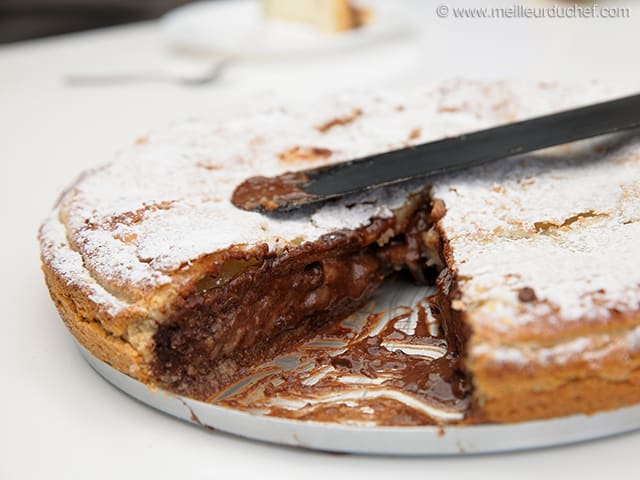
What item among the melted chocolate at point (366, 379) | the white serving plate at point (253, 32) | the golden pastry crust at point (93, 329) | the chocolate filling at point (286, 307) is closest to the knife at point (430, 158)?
the chocolate filling at point (286, 307)

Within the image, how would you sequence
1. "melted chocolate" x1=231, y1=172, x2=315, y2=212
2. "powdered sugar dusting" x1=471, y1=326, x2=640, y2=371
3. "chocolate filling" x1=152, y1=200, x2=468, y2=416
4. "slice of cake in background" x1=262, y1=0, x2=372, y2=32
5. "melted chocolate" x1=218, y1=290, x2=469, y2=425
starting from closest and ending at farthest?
"powdered sugar dusting" x1=471, y1=326, x2=640, y2=371, "melted chocolate" x1=218, y1=290, x2=469, y2=425, "chocolate filling" x1=152, y1=200, x2=468, y2=416, "melted chocolate" x1=231, y1=172, x2=315, y2=212, "slice of cake in background" x1=262, y1=0, x2=372, y2=32

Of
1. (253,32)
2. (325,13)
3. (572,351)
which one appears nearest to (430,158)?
(572,351)

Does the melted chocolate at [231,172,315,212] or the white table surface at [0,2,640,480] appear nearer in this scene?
the white table surface at [0,2,640,480]

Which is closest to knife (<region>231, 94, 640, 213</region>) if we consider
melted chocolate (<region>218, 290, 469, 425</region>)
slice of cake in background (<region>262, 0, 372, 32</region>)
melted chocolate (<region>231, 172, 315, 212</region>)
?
melted chocolate (<region>231, 172, 315, 212</region>)

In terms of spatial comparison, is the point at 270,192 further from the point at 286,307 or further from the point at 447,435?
the point at 447,435

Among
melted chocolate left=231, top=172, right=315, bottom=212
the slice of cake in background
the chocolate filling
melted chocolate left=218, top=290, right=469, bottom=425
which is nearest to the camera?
melted chocolate left=218, top=290, right=469, bottom=425

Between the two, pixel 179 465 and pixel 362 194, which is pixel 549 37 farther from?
pixel 179 465

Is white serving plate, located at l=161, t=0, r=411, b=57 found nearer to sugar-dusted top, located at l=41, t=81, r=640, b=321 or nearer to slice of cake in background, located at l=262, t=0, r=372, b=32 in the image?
slice of cake in background, located at l=262, t=0, r=372, b=32

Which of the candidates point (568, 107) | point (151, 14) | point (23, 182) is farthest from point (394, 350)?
point (151, 14)
